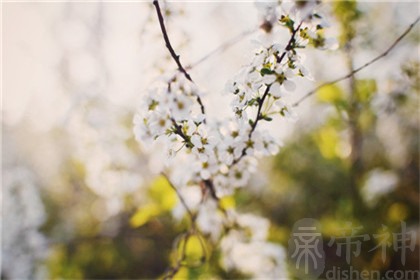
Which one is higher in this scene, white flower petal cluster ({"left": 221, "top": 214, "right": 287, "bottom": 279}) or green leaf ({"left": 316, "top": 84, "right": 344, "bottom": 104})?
green leaf ({"left": 316, "top": 84, "right": 344, "bottom": 104})

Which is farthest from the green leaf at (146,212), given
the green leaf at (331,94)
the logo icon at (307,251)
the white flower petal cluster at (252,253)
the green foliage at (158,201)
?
the green leaf at (331,94)

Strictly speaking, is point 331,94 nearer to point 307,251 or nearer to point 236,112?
point 307,251

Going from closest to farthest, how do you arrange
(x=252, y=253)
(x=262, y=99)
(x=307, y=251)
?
1. (x=262, y=99)
2. (x=252, y=253)
3. (x=307, y=251)

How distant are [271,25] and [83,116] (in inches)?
76.0

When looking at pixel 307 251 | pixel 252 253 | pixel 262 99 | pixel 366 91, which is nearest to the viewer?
pixel 262 99

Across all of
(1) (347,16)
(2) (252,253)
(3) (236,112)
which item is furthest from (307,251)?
(3) (236,112)

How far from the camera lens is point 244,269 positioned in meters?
1.84

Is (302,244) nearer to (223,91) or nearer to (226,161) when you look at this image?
(226,161)

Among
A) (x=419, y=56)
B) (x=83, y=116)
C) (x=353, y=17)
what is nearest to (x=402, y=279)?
(x=419, y=56)

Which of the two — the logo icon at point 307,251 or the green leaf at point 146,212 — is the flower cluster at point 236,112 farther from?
the logo icon at point 307,251

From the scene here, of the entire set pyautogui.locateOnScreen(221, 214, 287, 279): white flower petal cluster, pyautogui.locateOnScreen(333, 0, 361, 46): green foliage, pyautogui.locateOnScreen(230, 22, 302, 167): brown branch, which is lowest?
pyautogui.locateOnScreen(221, 214, 287, 279): white flower petal cluster

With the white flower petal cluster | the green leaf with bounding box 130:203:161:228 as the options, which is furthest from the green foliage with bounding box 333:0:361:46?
the green leaf with bounding box 130:203:161:228

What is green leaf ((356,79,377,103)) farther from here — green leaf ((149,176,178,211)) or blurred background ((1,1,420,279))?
green leaf ((149,176,178,211))

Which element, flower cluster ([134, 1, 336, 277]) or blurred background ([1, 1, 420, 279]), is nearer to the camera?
flower cluster ([134, 1, 336, 277])
